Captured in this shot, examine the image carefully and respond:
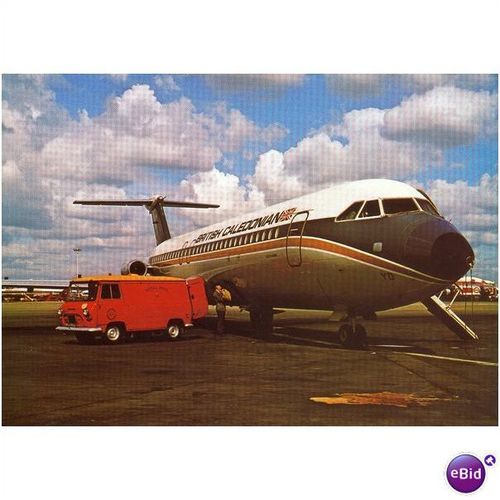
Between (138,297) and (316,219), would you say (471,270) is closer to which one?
(316,219)

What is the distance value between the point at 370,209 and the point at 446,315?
5219mm

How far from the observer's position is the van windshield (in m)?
17.5

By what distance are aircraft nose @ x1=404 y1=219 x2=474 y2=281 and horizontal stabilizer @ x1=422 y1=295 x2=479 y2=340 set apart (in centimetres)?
375

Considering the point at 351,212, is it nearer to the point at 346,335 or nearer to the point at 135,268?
the point at 346,335

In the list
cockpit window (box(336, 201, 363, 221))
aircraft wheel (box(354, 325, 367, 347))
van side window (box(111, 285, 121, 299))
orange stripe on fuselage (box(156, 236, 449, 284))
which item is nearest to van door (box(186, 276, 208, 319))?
orange stripe on fuselage (box(156, 236, 449, 284))

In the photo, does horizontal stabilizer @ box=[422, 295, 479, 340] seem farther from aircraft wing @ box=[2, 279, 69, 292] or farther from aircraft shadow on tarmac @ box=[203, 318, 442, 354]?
aircraft wing @ box=[2, 279, 69, 292]

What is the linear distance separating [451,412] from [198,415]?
12.8 feet

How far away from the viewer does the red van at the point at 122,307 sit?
57.2 ft

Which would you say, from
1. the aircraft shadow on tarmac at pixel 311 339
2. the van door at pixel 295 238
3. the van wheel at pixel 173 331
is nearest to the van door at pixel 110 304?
the van wheel at pixel 173 331

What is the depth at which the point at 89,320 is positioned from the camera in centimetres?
1733

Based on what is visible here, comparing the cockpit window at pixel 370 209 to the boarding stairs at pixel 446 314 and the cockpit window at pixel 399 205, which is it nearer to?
the cockpit window at pixel 399 205
